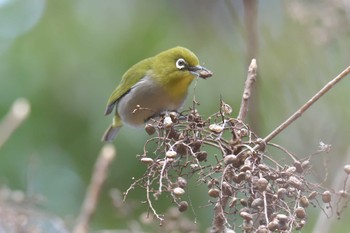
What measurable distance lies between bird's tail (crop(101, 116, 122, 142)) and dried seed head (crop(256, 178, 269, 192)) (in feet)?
10.3

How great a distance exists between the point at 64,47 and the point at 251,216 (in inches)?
188

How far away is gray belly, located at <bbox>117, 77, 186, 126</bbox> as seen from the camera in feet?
13.9

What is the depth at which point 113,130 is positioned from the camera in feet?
16.5

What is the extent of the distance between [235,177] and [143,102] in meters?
2.56

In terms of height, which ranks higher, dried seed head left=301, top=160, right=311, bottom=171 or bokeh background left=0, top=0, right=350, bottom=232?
dried seed head left=301, top=160, right=311, bottom=171

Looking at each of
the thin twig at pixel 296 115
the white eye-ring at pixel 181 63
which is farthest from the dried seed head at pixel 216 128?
the white eye-ring at pixel 181 63

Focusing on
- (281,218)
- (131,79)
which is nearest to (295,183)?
(281,218)

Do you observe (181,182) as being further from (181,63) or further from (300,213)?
(181,63)

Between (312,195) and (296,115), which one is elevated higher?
(296,115)

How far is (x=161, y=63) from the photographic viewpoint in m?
4.28

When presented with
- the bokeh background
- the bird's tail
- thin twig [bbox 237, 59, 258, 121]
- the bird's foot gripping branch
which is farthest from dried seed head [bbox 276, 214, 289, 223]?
the bird's tail

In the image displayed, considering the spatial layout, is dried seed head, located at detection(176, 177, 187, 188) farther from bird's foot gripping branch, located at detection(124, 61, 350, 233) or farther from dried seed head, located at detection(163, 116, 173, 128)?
dried seed head, located at detection(163, 116, 173, 128)

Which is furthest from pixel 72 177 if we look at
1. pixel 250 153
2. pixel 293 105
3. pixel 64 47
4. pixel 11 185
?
pixel 250 153

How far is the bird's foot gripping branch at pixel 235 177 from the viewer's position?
1826mm
